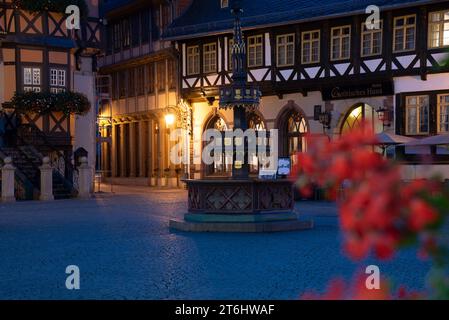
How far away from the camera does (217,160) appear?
35.0 metres

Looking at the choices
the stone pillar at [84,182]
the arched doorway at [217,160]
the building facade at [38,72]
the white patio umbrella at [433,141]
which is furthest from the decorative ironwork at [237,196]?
the arched doorway at [217,160]

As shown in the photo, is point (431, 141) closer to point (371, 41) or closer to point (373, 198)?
point (371, 41)

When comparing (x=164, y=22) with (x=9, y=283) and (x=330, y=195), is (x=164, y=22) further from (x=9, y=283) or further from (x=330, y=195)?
(x=330, y=195)

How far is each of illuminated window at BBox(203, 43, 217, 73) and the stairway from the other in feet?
28.7

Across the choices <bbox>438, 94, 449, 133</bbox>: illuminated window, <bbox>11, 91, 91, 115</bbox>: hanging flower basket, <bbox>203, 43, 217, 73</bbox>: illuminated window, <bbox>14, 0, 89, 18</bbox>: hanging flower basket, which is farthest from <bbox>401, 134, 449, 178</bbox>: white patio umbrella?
<bbox>14, 0, 89, 18</bbox>: hanging flower basket

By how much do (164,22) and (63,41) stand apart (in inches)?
337

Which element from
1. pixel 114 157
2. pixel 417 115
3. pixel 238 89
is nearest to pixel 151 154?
pixel 114 157

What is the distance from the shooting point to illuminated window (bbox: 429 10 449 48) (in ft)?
82.1

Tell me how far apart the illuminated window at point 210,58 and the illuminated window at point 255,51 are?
201 centimetres

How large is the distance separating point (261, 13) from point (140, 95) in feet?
39.9

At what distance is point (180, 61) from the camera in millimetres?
34688

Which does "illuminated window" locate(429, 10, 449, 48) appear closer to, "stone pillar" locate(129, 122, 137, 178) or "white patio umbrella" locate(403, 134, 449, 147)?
"white patio umbrella" locate(403, 134, 449, 147)

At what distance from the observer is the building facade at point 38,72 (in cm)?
2855

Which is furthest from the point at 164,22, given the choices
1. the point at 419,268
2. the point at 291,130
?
the point at 419,268
